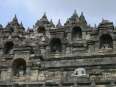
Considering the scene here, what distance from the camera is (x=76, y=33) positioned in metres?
38.3

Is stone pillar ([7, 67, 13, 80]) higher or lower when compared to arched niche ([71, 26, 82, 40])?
lower

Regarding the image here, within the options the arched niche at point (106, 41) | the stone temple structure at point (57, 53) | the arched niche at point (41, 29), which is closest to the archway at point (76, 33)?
the stone temple structure at point (57, 53)

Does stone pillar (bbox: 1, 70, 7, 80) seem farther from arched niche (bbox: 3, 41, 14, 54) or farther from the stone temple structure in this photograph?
arched niche (bbox: 3, 41, 14, 54)

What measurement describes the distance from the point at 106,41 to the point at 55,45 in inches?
210

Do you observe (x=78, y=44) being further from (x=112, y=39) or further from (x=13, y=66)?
(x=13, y=66)

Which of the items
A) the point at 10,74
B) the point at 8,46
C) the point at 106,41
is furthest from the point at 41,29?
the point at 106,41

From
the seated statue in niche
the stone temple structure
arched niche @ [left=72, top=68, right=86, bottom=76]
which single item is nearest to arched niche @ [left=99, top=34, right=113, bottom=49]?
the stone temple structure

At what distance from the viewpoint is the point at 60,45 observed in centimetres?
3797

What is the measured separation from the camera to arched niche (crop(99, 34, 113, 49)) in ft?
120

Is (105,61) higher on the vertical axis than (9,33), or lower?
lower

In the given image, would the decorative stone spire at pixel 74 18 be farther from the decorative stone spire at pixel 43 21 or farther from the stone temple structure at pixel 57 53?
the decorative stone spire at pixel 43 21

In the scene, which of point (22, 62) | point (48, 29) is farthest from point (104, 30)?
point (22, 62)

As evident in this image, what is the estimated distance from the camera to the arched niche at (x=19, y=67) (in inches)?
1455

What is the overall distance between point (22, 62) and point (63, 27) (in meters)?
5.71
